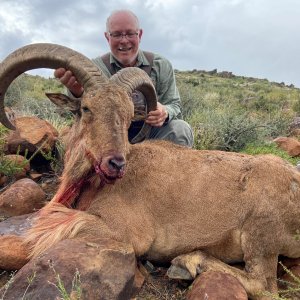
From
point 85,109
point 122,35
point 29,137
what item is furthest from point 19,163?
point 85,109

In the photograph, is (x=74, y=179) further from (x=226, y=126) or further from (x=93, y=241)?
(x=226, y=126)

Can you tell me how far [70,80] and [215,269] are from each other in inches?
110

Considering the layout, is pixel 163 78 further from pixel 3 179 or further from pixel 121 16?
pixel 3 179

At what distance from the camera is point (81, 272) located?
407cm

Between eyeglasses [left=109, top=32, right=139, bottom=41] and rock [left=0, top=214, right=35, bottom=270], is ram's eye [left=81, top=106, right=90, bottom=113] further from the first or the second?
eyeglasses [left=109, top=32, right=139, bottom=41]

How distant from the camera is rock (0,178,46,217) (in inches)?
246

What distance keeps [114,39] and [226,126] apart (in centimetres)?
526

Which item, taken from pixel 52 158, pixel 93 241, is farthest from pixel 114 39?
pixel 93 241

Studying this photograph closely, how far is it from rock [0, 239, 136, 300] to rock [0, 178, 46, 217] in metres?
1.93

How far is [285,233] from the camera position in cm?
524

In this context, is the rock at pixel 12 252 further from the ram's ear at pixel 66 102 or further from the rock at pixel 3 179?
the rock at pixel 3 179

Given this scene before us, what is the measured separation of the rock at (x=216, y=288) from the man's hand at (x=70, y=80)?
2.68 meters

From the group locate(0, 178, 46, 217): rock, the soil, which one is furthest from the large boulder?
the soil

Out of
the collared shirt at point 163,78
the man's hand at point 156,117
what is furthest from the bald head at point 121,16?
the man's hand at point 156,117
